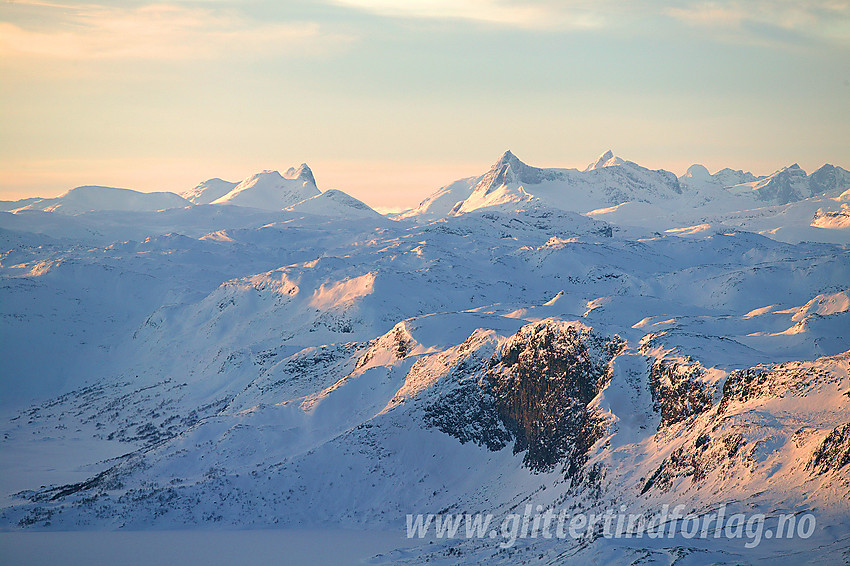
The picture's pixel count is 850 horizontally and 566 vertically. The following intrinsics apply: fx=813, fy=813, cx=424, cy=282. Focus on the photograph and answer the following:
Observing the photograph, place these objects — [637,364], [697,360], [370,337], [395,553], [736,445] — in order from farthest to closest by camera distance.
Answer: [370,337] < [637,364] < [697,360] < [395,553] < [736,445]

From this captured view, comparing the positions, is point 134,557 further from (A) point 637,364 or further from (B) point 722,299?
(B) point 722,299

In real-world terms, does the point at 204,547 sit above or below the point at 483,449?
below

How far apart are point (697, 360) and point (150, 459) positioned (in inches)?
2098

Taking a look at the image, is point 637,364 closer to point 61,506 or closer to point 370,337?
point 61,506

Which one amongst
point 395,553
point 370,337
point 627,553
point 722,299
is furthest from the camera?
point 722,299

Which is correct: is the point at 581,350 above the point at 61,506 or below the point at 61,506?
above

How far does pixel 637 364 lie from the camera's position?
2596 inches

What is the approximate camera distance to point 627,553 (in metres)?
39.8

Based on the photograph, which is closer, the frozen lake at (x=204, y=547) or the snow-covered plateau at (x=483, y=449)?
the snow-covered plateau at (x=483, y=449)

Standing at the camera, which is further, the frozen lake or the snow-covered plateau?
the frozen lake

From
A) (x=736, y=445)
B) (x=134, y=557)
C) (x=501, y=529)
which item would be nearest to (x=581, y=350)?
(x=501, y=529)

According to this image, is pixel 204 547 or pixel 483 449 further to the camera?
pixel 483 449

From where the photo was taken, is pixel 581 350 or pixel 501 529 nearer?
pixel 501 529

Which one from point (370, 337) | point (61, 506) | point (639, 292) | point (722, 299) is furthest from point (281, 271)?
point (61, 506)
